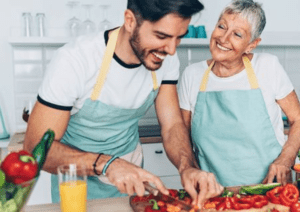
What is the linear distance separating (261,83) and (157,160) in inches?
39.3

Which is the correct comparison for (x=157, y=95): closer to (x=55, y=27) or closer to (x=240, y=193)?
(x=240, y=193)

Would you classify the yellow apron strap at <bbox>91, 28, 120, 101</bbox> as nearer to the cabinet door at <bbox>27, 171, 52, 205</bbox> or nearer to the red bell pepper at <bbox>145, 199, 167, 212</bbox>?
the red bell pepper at <bbox>145, 199, 167, 212</bbox>

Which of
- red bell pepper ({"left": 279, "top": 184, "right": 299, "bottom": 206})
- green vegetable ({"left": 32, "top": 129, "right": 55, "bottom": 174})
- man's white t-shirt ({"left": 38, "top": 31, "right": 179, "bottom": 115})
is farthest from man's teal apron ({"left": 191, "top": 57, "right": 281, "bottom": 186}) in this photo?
green vegetable ({"left": 32, "top": 129, "right": 55, "bottom": 174})

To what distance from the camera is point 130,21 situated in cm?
138

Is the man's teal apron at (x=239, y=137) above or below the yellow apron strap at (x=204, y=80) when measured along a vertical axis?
below

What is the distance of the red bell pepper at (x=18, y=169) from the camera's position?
31.7 inches

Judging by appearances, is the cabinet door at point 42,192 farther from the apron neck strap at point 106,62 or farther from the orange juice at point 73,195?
the orange juice at point 73,195

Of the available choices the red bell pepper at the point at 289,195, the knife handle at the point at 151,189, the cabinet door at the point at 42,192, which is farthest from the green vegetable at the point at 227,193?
the cabinet door at the point at 42,192

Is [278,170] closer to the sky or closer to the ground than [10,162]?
closer to the ground

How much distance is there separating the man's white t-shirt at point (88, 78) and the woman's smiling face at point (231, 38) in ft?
0.84

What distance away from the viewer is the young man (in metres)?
1.25

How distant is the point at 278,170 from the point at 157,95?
1.97 feet

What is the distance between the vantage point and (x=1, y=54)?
8.76ft

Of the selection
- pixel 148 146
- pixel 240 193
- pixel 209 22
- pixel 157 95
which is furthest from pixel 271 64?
pixel 209 22
